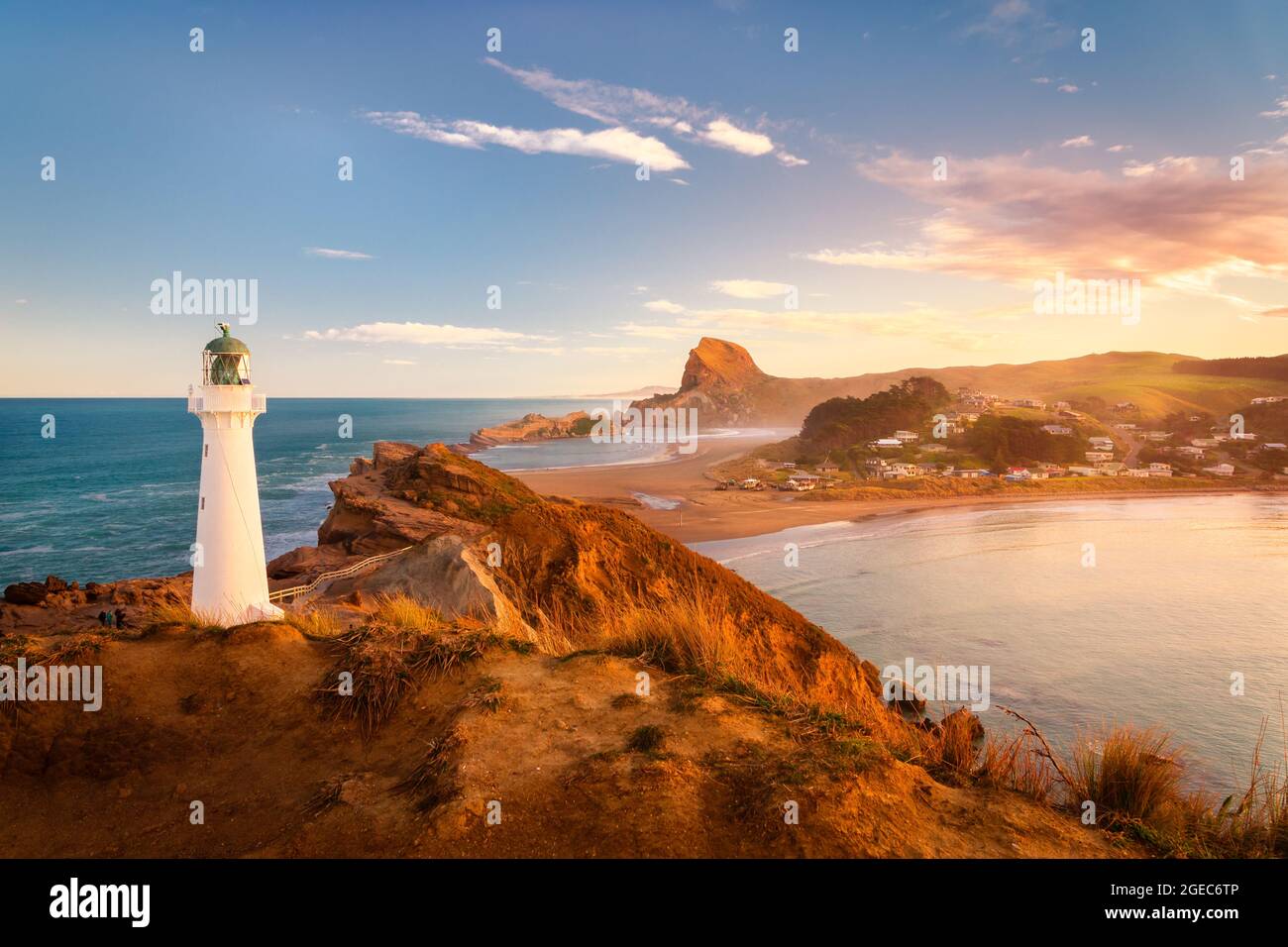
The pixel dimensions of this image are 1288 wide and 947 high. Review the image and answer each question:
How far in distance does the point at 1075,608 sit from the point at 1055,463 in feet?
170

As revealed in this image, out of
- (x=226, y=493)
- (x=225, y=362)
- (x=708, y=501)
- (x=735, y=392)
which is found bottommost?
(x=708, y=501)

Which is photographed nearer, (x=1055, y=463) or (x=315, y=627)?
(x=315, y=627)

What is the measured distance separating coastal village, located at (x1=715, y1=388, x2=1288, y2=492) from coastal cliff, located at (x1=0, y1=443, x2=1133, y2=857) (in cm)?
5327

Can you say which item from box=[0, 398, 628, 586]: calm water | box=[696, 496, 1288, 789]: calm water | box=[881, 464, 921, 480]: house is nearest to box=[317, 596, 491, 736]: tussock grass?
box=[696, 496, 1288, 789]: calm water

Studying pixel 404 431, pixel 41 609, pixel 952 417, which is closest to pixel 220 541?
pixel 41 609

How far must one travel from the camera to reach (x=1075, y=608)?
2717 centimetres

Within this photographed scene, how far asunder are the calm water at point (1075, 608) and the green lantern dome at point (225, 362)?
1403cm

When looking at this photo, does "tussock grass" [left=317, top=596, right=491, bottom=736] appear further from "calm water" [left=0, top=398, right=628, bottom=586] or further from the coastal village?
the coastal village

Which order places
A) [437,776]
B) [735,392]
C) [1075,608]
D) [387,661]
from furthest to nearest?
[735,392] < [1075,608] < [387,661] < [437,776]

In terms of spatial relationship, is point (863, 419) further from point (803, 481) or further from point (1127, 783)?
point (1127, 783)

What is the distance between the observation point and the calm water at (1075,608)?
17.8 m

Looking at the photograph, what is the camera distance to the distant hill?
4081 inches

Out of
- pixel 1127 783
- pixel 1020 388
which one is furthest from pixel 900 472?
pixel 1020 388

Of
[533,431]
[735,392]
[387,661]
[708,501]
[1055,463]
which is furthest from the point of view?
[735,392]
